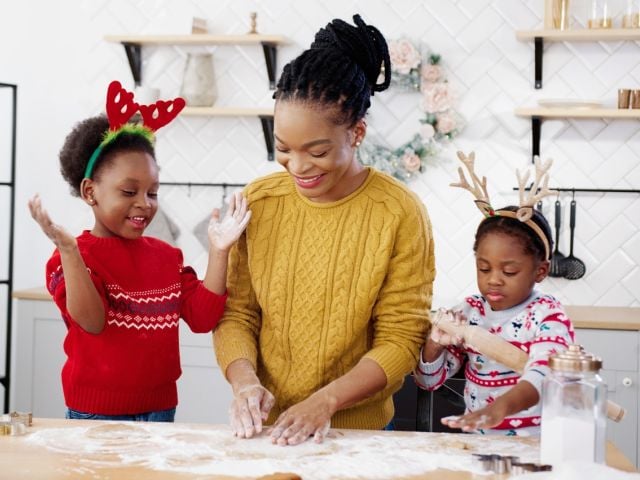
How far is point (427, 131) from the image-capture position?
366cm

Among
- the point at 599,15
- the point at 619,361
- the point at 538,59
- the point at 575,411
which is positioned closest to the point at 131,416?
the point at 575,411

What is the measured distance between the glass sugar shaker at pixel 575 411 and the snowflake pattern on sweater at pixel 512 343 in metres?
0.36

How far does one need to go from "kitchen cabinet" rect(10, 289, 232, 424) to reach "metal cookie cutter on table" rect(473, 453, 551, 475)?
201 centimetres

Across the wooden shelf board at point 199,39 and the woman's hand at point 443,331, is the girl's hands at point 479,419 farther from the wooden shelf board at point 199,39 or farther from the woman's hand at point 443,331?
the wooden shelf board at point 199,39

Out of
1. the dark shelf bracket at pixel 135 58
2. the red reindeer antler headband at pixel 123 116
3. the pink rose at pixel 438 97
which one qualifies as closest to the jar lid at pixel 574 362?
the red reindeer antler headband at pixel 123 116

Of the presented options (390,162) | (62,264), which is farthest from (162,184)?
(62,264)

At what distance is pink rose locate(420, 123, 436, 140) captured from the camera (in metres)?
3.65

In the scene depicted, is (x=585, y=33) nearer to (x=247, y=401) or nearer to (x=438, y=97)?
(x=438, y=97)

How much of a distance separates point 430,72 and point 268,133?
70 cm

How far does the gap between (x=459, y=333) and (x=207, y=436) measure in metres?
0.50

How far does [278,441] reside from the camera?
1526 millimetres

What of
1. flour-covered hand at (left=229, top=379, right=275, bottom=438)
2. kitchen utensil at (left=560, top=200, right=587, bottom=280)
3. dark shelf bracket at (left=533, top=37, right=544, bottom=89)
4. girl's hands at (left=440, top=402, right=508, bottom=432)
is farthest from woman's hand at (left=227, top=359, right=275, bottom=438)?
dark shelf bracket at (left=533, top=37, right=544, bottom=89)

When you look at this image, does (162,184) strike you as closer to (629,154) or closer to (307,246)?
(629,154)

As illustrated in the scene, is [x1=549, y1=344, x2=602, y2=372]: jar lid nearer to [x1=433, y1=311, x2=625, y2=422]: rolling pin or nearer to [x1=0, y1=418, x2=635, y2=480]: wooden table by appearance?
[x1=0, y1=418, x2=635, y2=480]: wooden table
